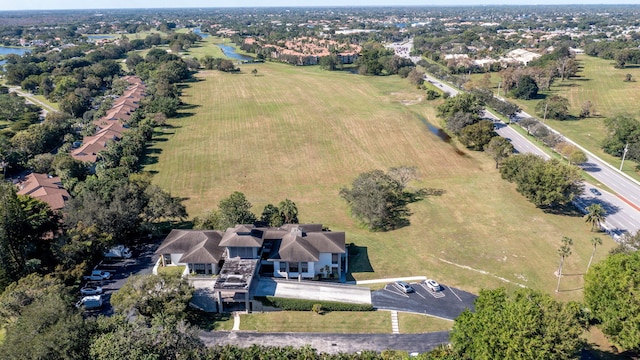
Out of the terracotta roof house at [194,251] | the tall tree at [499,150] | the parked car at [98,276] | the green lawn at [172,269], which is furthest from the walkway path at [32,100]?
the tall tree at [499,150]

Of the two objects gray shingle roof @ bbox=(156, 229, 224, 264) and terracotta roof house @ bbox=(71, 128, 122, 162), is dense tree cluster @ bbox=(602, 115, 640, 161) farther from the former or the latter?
terracotta roof house @ bbox=(71, 128, 122, 162)

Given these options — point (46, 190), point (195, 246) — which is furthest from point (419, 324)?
point (46, 190)

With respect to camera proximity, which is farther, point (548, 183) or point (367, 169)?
point (367, 169)

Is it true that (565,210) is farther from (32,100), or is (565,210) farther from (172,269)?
(32,100)

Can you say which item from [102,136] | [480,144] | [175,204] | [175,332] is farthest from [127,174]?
[480,144]

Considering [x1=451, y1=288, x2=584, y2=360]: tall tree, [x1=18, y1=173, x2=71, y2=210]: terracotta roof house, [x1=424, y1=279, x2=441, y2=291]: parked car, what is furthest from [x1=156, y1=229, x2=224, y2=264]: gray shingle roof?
[x1=451, y1=288, x2=584, y2=360]: tall tree

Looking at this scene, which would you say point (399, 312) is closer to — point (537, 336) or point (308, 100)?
point (537, 336)
